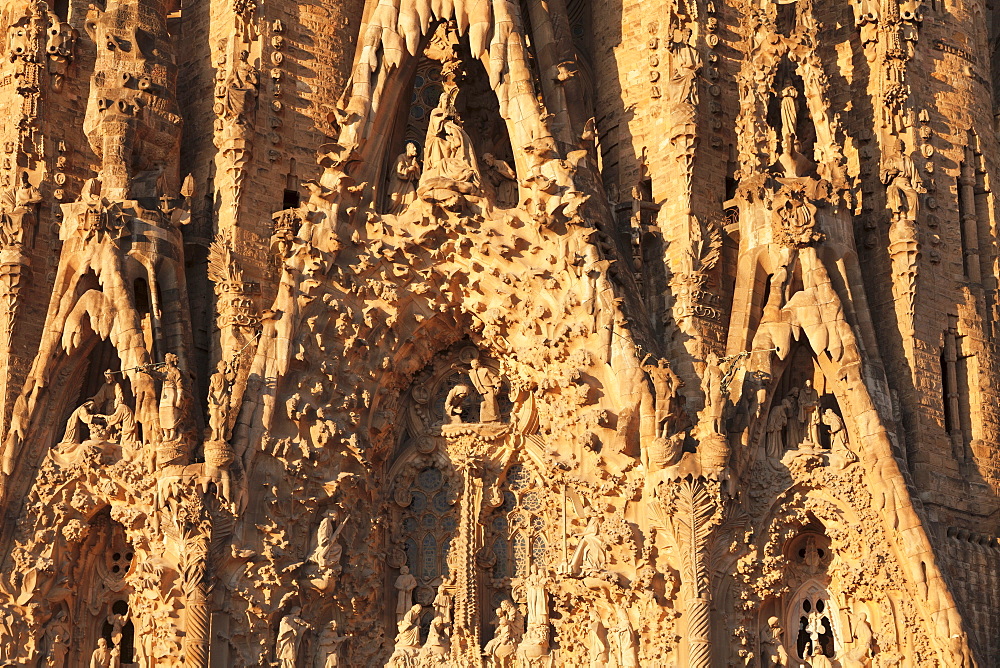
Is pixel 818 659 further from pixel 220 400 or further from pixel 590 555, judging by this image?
pixel 220 400

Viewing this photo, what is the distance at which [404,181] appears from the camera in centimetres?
1769

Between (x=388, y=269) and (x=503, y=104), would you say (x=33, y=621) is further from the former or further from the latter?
(x=503, y=104)

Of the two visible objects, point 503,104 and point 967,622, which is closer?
point 967,622

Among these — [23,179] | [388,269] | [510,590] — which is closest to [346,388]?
[388,269]

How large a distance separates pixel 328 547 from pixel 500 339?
7.68 feet

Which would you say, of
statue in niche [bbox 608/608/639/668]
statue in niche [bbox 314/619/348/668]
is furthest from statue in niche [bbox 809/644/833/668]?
statue in niche [bbox 314/619/348/668]

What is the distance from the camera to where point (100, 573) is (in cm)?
1723

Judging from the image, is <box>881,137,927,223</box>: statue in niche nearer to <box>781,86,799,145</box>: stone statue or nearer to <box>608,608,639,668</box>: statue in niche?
<box>781,86,799,145</box>: stone statue

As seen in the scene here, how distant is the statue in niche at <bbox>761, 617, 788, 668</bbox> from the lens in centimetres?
1644

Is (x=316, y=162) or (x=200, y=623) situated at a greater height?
(x=316, y=162)

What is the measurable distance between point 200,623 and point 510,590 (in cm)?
279

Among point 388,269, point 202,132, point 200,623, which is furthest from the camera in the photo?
point 202,132

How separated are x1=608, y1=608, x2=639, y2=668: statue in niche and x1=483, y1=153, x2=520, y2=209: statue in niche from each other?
378 cm

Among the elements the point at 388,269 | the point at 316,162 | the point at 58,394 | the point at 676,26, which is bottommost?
the point at 58,394
